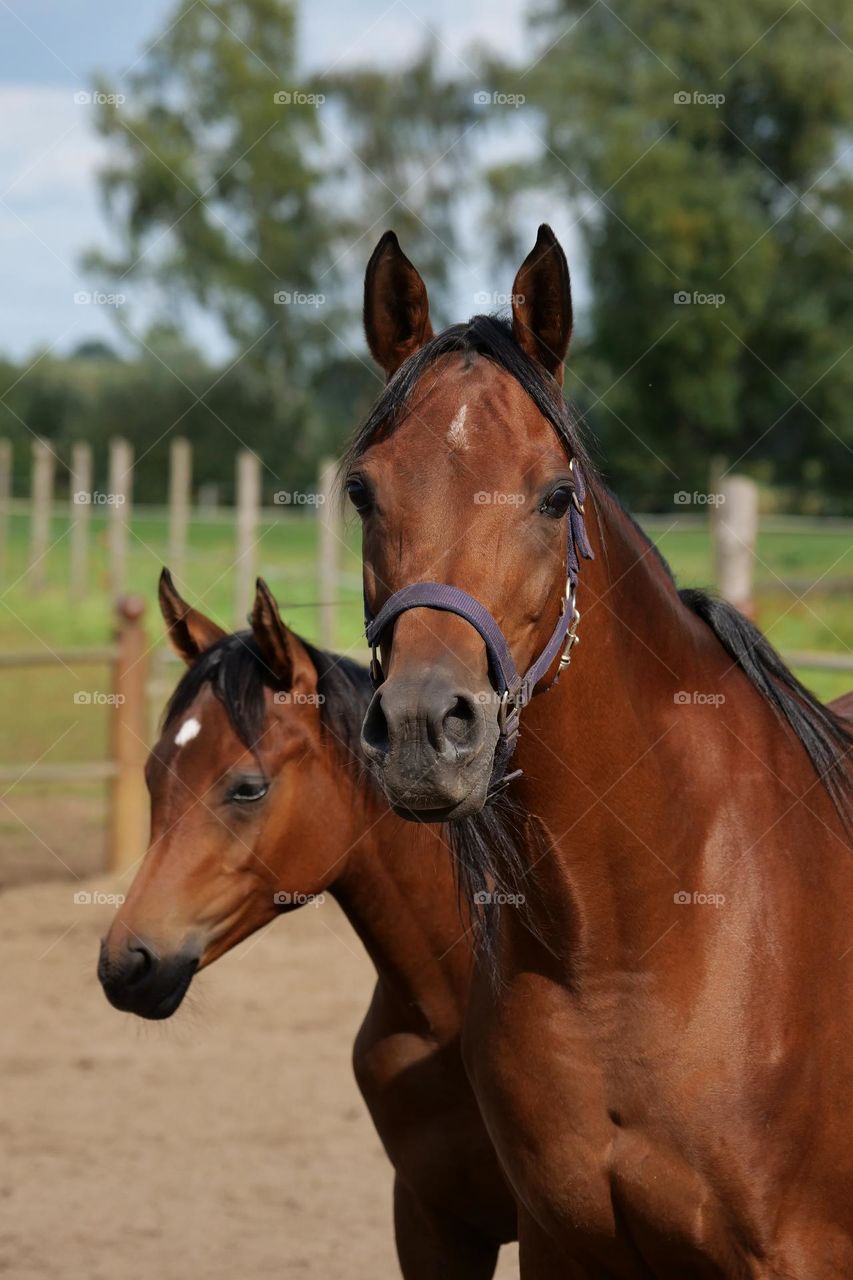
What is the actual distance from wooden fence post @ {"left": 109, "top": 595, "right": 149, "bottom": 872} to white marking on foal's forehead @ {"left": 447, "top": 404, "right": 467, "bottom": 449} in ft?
21.1

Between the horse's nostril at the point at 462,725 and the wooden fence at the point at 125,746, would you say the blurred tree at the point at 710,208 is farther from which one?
the horse's nostril at the point at 462,725

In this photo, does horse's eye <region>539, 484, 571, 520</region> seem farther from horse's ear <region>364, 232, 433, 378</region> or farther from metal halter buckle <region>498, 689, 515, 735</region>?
horse's ear <region>364, 232, 433, 378</region>

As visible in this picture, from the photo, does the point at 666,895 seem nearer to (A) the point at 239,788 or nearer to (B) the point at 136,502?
(A) the point at 239,788

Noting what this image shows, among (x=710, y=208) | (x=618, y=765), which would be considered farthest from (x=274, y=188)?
(x=618, y=765)

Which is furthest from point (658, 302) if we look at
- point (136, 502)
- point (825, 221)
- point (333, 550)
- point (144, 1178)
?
point (144, 1178)

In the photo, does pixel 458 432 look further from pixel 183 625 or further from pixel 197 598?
pixel 197 598

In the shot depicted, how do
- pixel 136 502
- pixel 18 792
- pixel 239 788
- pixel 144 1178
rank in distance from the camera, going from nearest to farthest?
pixel 239 788
pixel 144 1178
pixel 18 792
pixel 136 502

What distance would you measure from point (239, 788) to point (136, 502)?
26.7 meters

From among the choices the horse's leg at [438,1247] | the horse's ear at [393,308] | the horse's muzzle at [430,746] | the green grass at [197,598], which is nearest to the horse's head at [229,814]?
the horse's leg at [438,1247]

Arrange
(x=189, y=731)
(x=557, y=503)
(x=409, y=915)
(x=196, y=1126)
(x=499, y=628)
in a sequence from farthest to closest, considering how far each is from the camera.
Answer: (x=196, y=1126) → (x=189, y=731) → (x=409, y=915) → (x=557, y=503) → (x=499, y=628)

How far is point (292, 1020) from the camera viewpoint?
6.11m

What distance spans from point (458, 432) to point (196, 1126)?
388cm

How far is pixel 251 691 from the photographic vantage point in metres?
3.26

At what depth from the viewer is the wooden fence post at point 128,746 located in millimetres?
8180
